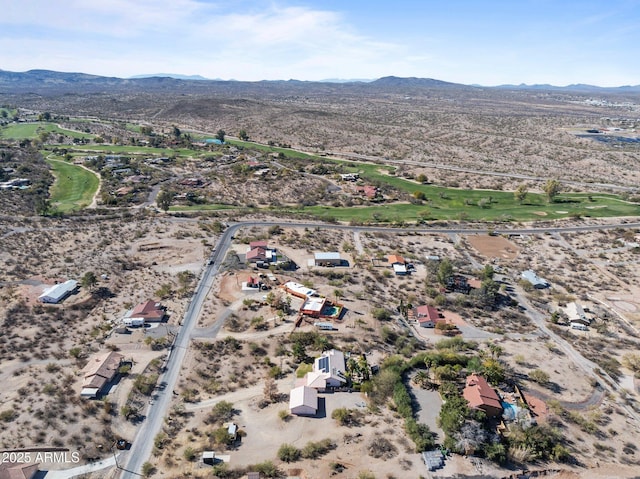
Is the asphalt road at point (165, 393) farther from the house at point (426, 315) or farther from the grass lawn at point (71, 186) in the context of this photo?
the grass lawn at point (71, 186)

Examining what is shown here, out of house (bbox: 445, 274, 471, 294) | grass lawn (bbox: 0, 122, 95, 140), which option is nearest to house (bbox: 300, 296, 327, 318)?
house (bbox: 445, 274, 471, 294)

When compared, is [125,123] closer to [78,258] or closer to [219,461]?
[78,258]

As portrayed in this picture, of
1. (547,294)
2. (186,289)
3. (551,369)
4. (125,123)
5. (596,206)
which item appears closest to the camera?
(551,369)

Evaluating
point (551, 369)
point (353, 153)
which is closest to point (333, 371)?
point (551, 369)

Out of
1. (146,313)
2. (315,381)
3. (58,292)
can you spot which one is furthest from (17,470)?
(58,292)

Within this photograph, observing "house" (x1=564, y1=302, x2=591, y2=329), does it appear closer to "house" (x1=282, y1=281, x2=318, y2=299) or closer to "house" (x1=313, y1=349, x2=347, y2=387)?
"house" (x1=313, y1=349, x2=347, y2=387)

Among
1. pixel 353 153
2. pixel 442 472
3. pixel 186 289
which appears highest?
pixel 353 153

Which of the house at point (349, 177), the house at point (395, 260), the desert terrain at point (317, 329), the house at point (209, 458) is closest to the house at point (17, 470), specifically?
the desert terrain at point (317, 329)
